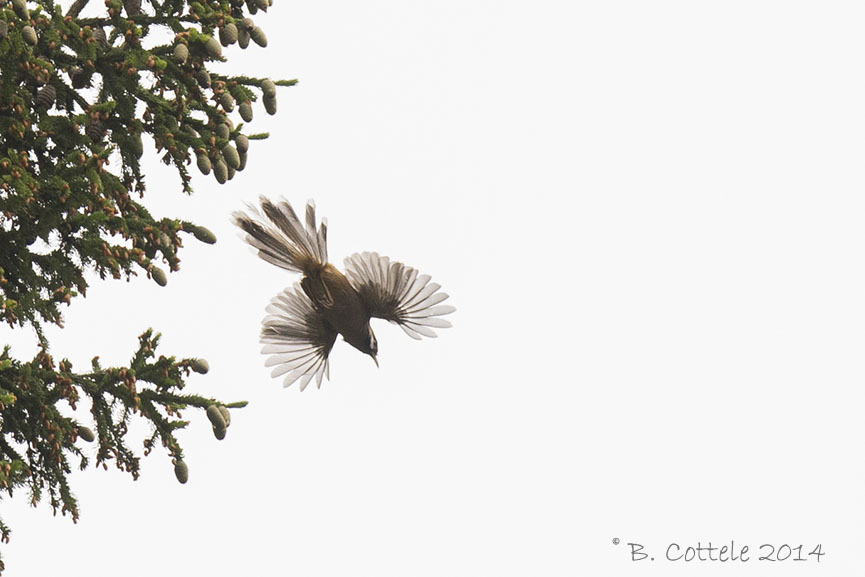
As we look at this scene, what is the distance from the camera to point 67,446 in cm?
616

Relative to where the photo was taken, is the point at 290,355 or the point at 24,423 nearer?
the point at 24,423

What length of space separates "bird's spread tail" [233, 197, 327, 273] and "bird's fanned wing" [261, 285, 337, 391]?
1.47 feet

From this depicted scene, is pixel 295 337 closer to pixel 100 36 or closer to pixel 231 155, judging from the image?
pixel 231 155

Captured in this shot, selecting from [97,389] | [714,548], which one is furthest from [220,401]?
[714,548]

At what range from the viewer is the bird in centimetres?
739

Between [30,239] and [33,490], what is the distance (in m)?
1.25

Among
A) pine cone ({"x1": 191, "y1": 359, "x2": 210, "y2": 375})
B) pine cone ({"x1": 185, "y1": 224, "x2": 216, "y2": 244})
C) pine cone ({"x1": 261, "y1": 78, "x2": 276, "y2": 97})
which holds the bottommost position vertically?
pine cone ({"x1": 191, "y1": 359, "x2": 210, "y2": 375})

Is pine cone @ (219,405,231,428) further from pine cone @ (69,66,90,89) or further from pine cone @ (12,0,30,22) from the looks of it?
pine cone @ (12,0,30,22)

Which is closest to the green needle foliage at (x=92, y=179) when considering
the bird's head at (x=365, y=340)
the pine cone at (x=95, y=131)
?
the pine cone at (x=95, y=131)

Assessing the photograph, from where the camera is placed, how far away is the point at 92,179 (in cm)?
565

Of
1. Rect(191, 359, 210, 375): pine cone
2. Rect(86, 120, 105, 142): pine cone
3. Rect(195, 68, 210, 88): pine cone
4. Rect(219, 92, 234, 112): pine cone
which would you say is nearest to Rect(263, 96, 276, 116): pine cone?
Rect(219, 92, 234, 112): pine cone

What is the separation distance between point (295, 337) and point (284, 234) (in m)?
0.85

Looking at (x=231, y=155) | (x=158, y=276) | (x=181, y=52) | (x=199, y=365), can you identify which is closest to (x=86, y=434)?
(x=199, y=365)

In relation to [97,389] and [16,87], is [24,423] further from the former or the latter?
[16,87]
